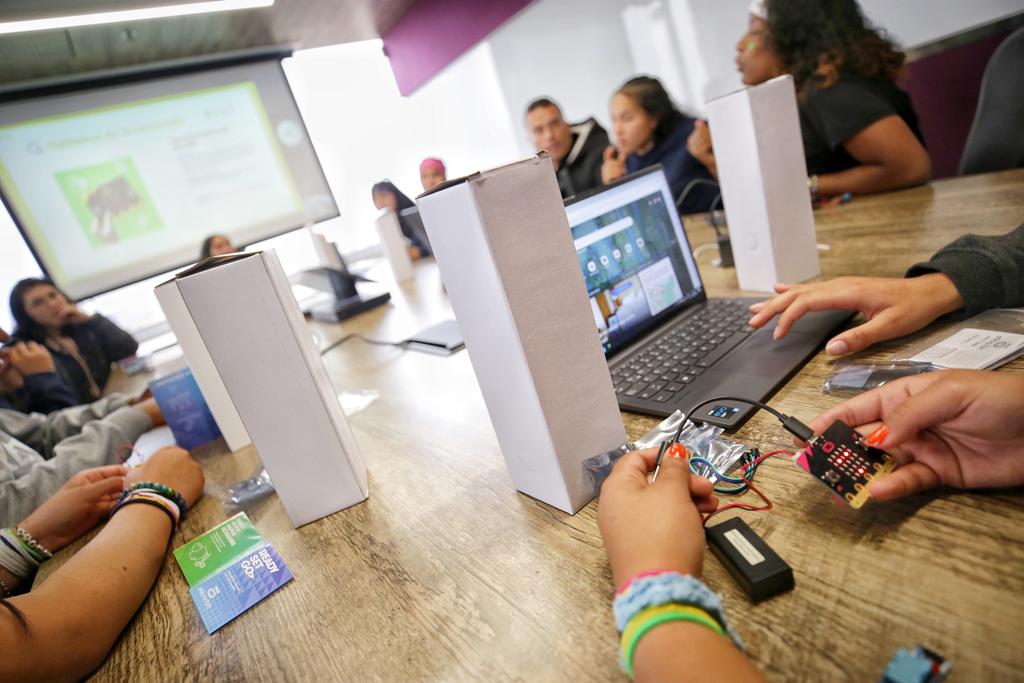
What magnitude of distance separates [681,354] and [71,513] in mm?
934

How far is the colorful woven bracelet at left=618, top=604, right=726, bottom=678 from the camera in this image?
12.8 inches

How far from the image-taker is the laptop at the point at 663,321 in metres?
0.64

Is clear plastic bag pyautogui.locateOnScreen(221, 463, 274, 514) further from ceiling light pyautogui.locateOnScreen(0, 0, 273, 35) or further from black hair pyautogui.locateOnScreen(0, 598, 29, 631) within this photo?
ceiling light pyautogui.locateOnScreen(0, 0, 273, 35)

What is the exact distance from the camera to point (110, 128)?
352 centimetres

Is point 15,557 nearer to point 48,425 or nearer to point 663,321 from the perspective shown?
point 48,425

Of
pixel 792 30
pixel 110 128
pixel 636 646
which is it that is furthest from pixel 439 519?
pixel 110 128

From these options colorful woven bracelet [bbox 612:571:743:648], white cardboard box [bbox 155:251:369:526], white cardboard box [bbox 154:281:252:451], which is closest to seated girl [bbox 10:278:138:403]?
white cardboard box [bbox 154:281:252:451]

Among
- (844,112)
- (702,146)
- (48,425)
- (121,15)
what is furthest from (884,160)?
(121,15)

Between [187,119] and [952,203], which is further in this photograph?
[187,119]

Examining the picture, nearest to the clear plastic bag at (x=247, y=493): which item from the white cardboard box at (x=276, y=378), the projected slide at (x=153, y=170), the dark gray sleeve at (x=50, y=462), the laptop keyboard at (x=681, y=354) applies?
the white cardboard box at (x=276, y=378)

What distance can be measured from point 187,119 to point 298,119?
78 cm

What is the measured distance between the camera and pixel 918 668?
281 mm

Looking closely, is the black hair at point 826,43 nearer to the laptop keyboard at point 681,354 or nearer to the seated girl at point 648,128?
the seated girl at point 648,128

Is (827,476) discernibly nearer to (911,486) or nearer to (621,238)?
(911,486)
